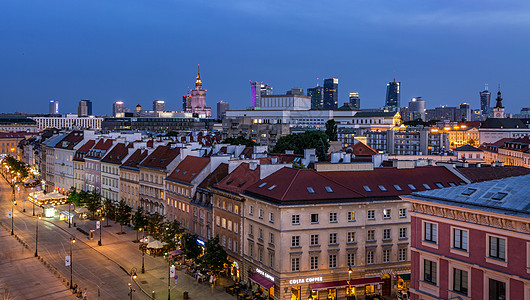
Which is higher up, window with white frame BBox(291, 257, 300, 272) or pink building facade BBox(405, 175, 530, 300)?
pink building facade BBox(405, 175, 530, 300)

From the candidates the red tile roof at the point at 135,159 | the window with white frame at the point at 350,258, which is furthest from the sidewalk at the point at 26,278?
the window with white frame at the point at 350,258

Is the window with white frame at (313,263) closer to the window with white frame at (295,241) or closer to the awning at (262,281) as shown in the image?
the window with white frame at (295,241)

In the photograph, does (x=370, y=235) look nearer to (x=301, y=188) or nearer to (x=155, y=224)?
(x=301, y=188)

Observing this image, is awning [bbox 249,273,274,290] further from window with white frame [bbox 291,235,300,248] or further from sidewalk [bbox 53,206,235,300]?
window with white frame [bbox 291,235,300,248]

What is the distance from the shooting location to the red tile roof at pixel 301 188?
54094mm

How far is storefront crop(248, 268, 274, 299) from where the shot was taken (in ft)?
177

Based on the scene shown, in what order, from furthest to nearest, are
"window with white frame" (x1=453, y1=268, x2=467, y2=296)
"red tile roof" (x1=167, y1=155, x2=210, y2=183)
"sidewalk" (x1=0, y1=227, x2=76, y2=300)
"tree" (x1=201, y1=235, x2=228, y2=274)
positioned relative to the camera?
"red tile roof" (x1=167, y1=155, x2=210, y2=183) → "tree" (x1=201, y1=235, x2=228, y2=274) → "sidewalk" (x1=0, y1=227, x2=76, y2=300) → "window with white frame" (x1=453, y1=268, x2=467, y2=296)

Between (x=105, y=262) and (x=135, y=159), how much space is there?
1342 inches

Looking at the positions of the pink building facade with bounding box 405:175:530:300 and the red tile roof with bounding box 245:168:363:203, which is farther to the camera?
the red tile roof with bounding box 245:168:363:203

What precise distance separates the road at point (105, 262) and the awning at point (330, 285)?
30.6 feet

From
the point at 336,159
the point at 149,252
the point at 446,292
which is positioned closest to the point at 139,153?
the point at 149,252

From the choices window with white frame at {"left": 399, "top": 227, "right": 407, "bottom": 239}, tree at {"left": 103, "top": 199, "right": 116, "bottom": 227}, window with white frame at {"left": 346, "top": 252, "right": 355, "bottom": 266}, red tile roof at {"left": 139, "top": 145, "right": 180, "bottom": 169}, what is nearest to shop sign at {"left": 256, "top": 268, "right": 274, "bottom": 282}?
window with white frame at {"left": 346, "top": 252, "right": 355, "bottom": 266}

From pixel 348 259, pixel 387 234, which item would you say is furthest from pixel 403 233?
pixel 348 259

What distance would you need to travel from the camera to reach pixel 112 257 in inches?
2869
